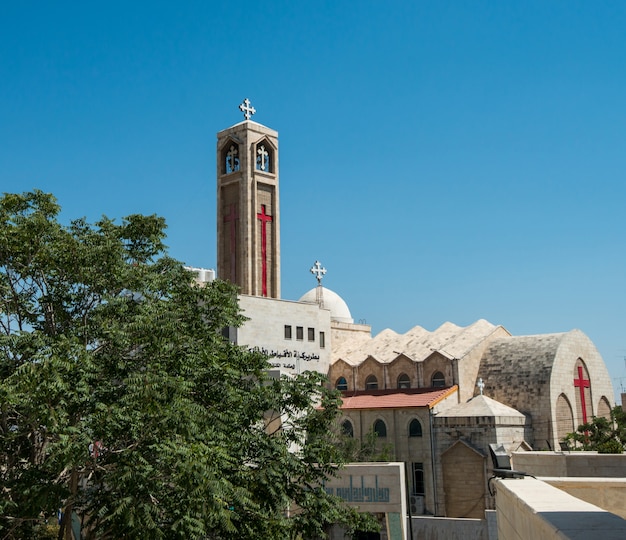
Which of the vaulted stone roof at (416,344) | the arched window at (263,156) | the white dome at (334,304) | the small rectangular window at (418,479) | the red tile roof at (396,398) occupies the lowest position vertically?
the small rectangular window at (418,479)

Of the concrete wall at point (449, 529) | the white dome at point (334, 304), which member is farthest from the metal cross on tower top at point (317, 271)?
the concrete wall at point (449, 529)

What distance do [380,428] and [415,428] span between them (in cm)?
252

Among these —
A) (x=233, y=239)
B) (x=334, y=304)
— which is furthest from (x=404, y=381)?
(x=334, y=304)

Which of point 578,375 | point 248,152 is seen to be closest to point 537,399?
point 578,375

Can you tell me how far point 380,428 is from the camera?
45.5m

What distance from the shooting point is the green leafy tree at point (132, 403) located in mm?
15047

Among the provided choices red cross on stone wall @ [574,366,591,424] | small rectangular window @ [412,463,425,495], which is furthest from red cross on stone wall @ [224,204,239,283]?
red cross on stone wall @ [574,366,591,424]

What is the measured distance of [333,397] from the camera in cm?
2053

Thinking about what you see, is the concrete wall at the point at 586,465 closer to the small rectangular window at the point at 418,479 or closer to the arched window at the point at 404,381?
the small rectangular window at the point at 418,479

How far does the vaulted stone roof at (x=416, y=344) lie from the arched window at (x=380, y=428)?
483cm

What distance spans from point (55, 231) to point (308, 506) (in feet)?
30.1

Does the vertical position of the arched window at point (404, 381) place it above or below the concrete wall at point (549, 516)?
above

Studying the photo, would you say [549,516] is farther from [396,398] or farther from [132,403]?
[396,398]

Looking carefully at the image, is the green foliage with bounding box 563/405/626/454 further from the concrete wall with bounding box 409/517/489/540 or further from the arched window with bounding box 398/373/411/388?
the concrete wall with bounding box 409/517/489/540
